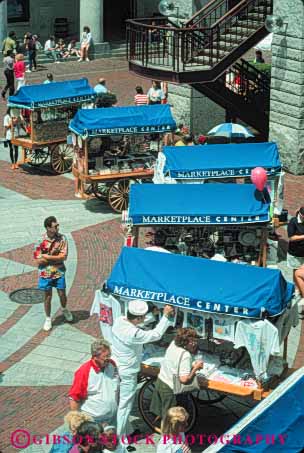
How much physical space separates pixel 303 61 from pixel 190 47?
3.06 meters

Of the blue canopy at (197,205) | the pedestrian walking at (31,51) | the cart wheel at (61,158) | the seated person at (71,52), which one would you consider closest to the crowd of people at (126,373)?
the blue canopy at (197,205)

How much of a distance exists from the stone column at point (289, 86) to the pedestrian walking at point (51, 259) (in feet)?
33.5

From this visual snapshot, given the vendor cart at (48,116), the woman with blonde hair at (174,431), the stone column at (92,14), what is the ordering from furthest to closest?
the stone column at (92,14), the vendor cart at (48,116), the woman with blonde hair at (174,431)

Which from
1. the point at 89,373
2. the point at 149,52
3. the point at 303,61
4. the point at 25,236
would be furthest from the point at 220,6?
the point at 89,373

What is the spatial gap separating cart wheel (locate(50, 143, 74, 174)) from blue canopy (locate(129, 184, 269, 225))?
352 inches

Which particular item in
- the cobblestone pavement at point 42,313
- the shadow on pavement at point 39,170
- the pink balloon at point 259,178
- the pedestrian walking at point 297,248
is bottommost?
the shadow on pavement at point 39,170

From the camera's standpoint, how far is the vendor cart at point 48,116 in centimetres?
2381

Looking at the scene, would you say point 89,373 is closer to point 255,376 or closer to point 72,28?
point 255,376

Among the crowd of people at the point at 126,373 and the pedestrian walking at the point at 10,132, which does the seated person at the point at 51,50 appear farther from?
the crowd of people at the point at 126,373

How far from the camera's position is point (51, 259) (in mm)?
15086

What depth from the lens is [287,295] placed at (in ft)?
39.9

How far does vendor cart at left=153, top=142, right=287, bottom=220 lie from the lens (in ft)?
59.8

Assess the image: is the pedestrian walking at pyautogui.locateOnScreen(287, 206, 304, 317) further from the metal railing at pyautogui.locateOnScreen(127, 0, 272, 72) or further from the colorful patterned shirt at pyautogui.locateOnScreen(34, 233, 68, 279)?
the metal railing at pyautogui.locateOnScreen(127, 0, 272, 72)

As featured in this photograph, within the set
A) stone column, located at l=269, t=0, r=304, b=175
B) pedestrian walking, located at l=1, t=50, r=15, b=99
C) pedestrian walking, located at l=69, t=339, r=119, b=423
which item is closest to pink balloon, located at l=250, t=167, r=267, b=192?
pedestrian walking, located at l=69, t=339, r=119, b=423
